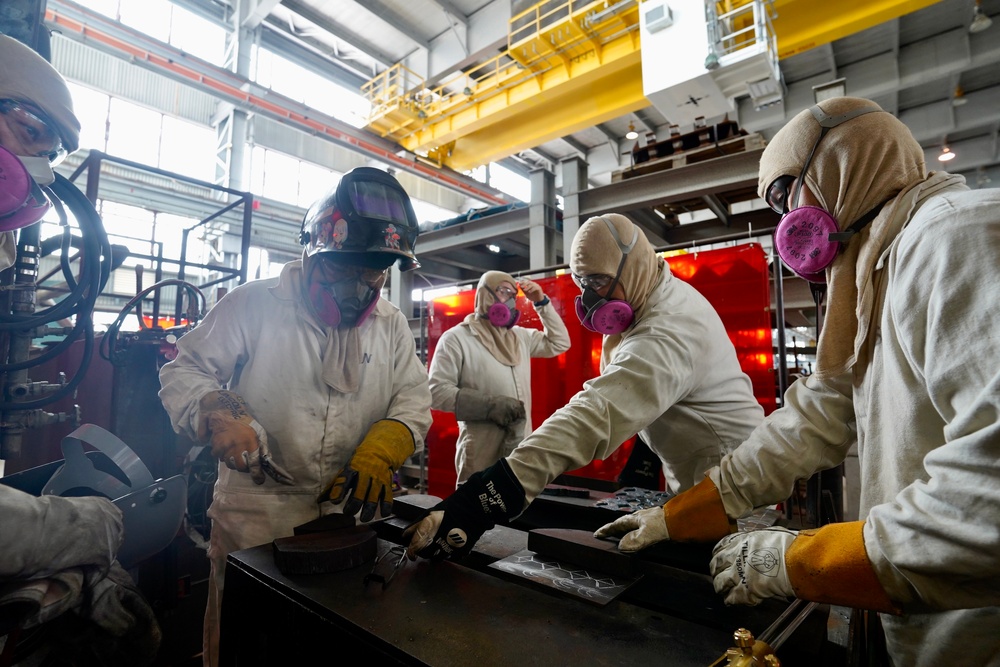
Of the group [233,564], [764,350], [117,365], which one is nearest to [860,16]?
[764,350]

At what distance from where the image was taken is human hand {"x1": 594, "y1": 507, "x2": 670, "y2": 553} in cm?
126

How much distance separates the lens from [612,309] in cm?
202

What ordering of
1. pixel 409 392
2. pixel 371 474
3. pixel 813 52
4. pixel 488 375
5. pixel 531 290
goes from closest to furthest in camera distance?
pixel 371 474
pixel 409 392
pixel 488 375
pixel 531 290
pixel 813 52

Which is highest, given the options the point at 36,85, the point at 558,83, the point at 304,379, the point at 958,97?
the point at 958,97

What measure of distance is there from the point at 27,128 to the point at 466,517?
5.97 ft

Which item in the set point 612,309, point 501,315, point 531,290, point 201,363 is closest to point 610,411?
point 612,309

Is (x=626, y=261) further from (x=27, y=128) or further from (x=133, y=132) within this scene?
(x=133, y=132)

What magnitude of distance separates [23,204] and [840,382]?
7.81 ft

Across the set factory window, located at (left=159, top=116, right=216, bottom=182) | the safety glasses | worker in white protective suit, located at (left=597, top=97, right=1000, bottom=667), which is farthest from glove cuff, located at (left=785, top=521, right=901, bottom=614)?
factory window, located at (left=159, top=116, right=216, bottom=182)

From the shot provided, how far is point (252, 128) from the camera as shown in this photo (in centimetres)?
1005

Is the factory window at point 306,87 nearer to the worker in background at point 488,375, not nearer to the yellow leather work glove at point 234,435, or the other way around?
the worker in background at point 488,375

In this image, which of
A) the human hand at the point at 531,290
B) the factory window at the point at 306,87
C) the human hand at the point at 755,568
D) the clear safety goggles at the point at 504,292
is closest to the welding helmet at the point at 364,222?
the human hand at the point at 755,568

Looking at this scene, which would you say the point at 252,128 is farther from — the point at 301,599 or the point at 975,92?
the point at 975,92

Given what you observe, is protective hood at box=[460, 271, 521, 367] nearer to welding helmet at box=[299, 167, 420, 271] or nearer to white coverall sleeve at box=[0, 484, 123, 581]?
welding helmet at box=[299, 167, 420, 271]
